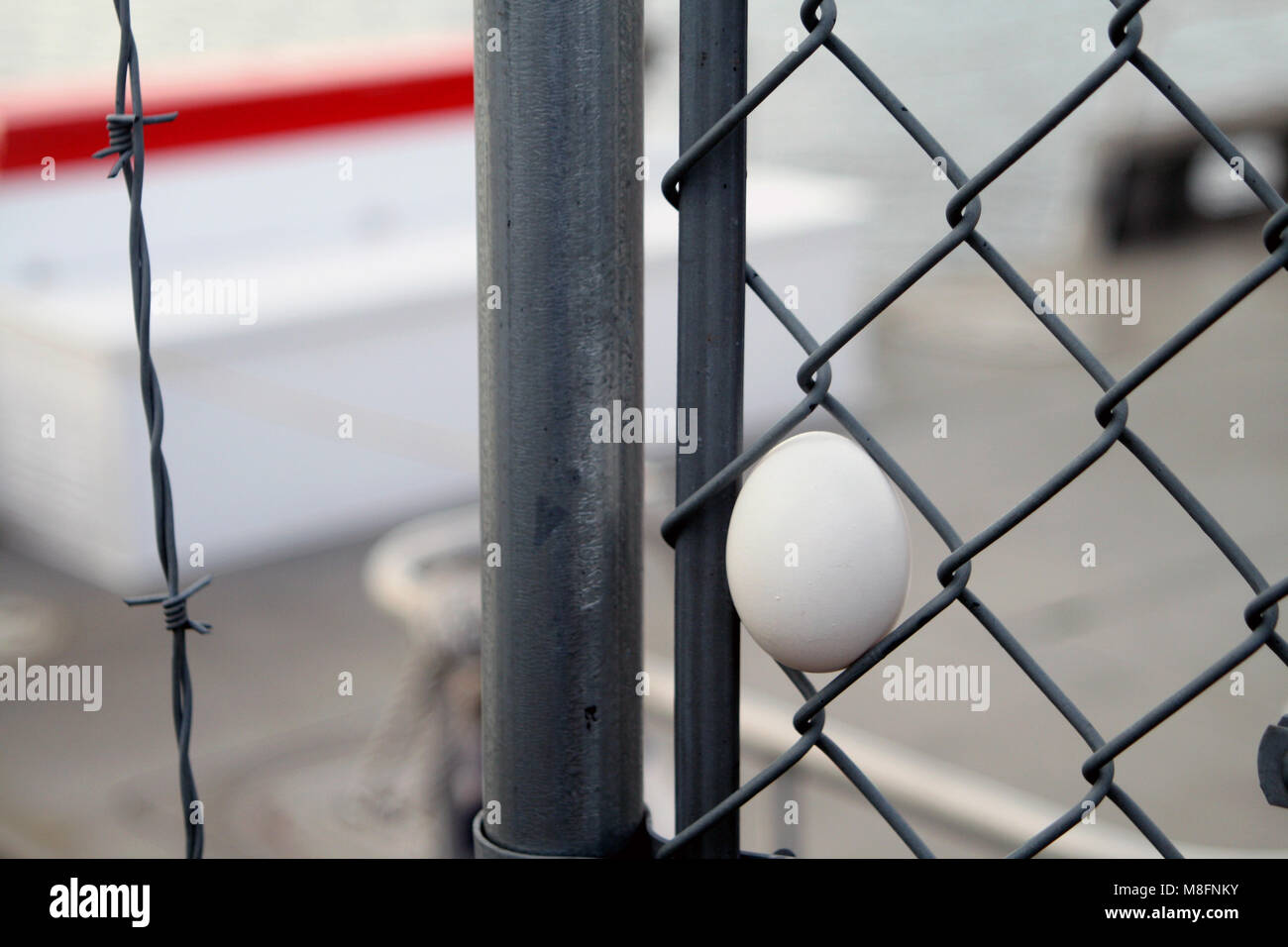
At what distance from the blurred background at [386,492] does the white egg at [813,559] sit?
132 cm

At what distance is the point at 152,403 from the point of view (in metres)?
0.83

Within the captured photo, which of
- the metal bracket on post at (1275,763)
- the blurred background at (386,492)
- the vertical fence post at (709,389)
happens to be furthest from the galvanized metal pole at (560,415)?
the blurred background at (386,492)

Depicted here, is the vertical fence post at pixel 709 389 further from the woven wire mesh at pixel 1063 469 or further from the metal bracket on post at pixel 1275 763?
the metal bracket on post at pixel 1275 763

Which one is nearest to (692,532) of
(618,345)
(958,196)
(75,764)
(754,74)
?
(618,345)

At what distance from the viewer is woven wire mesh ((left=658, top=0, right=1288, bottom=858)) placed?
0.62 metres

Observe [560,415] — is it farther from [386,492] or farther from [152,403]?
[386,492]

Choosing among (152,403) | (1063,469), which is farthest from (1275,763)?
(152,403)

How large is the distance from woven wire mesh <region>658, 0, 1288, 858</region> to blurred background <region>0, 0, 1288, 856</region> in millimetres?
1293

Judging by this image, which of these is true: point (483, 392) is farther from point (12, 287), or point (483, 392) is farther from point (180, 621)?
point (12, 287)

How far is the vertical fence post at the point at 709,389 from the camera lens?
67 centimetres

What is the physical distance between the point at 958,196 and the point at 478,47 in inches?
9.1

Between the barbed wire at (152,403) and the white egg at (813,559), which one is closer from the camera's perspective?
the white egg at (813,559)
